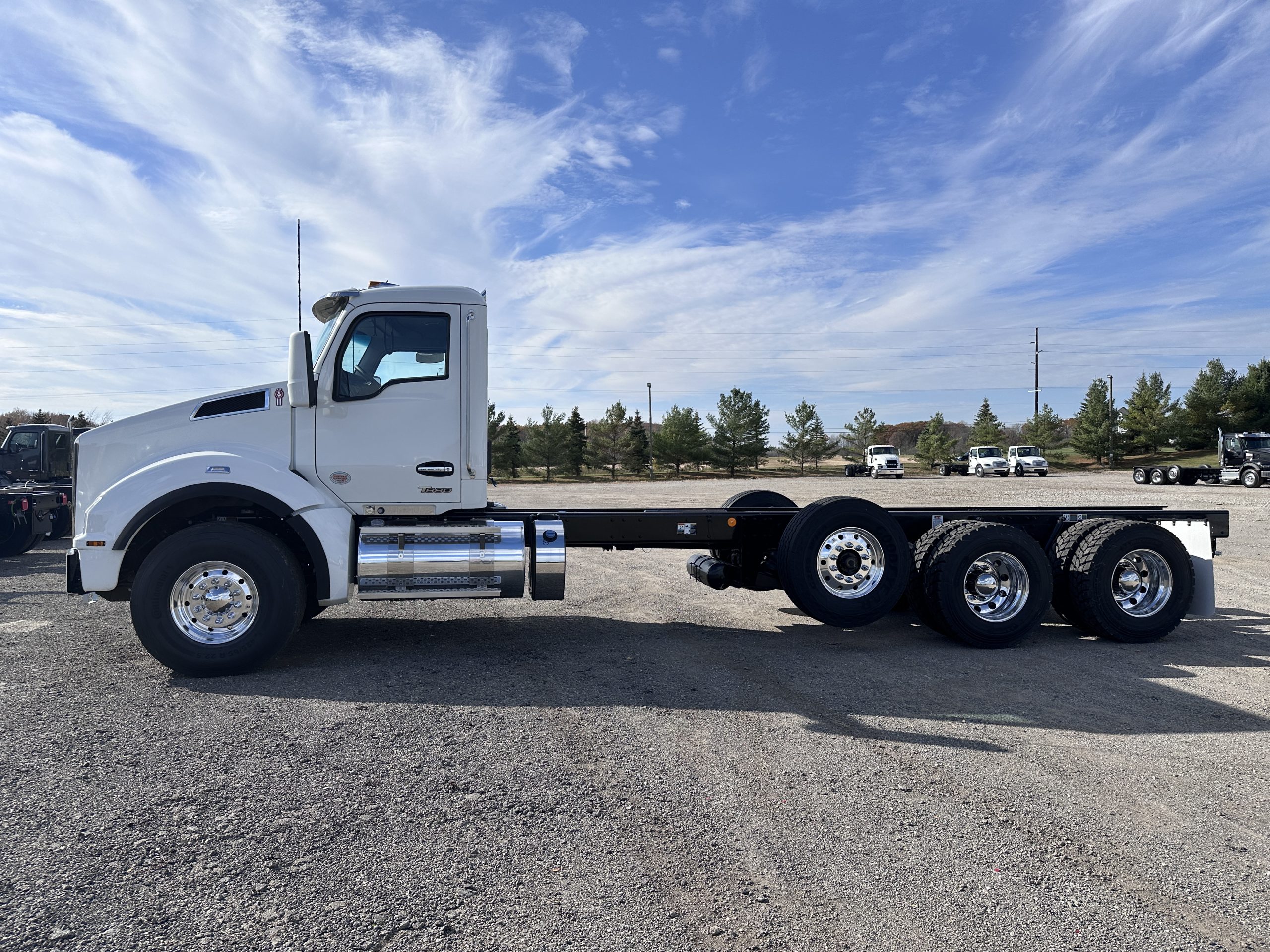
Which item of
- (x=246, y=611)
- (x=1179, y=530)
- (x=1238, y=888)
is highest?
(x=1179, y=530)

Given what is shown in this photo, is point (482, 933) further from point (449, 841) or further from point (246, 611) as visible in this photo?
point (246, 611)

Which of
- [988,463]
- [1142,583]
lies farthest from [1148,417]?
[1142,583]

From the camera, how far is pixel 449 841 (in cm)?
319

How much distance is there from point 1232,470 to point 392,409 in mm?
36662

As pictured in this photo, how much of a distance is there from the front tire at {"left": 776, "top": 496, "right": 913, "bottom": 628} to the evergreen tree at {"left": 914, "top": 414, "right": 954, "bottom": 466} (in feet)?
215

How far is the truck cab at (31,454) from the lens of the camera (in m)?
15.8

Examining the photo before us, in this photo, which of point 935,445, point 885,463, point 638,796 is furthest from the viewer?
point 935,445

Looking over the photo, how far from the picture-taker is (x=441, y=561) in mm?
6078

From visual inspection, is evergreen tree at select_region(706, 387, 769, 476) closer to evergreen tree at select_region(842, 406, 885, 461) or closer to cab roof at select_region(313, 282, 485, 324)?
evergreen tree at select_region(842, 406, 885, 461)

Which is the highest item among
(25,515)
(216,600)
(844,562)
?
(25,515)

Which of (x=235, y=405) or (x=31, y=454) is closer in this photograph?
(x=235, y=405)

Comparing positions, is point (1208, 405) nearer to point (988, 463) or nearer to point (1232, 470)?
point (988, 463)

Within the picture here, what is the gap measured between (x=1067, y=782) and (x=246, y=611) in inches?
213

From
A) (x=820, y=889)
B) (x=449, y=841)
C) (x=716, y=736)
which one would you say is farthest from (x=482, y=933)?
(x=716, y=736)
